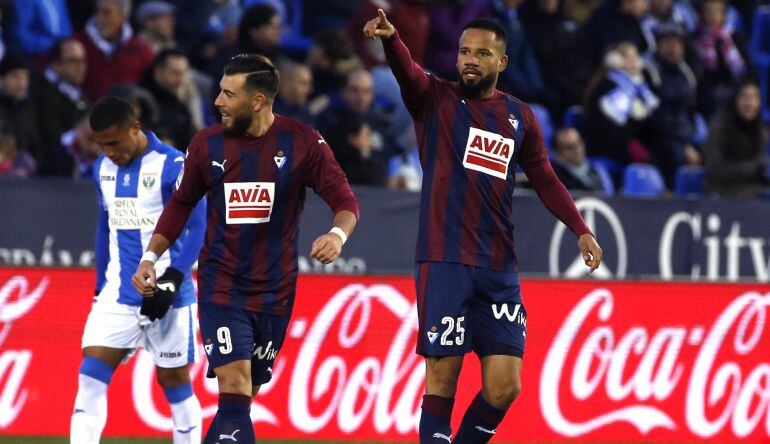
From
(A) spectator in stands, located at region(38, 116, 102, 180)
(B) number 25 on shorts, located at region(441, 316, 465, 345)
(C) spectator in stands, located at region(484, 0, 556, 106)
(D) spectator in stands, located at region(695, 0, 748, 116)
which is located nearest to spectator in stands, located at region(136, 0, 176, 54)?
(A) spectator in stands, located at region(38, 116, 102, 180)

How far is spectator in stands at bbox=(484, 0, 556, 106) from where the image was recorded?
47.1 feet

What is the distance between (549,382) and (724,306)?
4.51 ft

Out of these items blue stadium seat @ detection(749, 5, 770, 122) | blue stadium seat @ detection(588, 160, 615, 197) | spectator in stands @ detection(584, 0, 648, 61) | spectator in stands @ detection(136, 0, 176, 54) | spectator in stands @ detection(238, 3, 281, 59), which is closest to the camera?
spectator in stands @ detection(238, 3, 281, 59)

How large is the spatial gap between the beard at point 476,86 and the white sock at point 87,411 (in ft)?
7.65

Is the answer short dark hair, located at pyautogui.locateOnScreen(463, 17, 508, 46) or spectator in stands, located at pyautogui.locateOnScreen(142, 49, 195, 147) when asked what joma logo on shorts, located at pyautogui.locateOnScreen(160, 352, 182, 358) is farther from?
spectator in stands, located at pyautogui.locateOnScreen(142, 49, 195, 147)

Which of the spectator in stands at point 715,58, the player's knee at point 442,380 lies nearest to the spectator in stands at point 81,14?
the spectator in stands at point 715,58

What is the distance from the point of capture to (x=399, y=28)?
13625 mm

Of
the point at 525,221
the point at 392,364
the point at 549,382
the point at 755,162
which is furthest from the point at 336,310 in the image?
the point at 755,162

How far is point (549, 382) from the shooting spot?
956 centimetres

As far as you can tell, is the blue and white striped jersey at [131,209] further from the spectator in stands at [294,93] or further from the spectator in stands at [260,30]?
the spectator in stands at [260,30]

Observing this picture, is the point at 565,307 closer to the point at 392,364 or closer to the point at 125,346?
the point at 392,364

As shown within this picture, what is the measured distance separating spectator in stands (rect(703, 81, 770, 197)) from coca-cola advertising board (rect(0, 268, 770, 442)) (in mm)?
3964

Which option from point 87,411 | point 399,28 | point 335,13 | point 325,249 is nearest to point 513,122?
point 325,249

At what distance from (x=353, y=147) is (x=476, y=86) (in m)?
5.38
